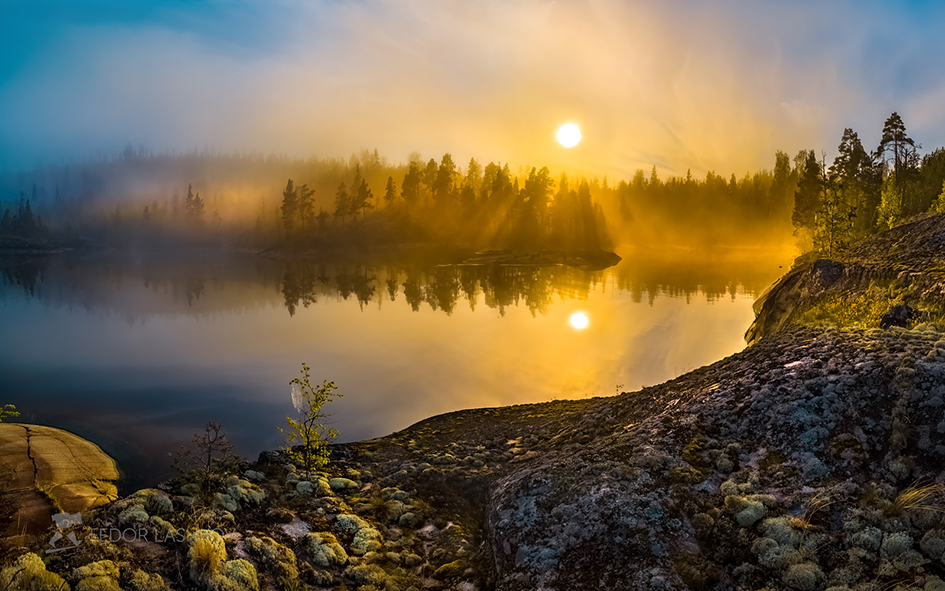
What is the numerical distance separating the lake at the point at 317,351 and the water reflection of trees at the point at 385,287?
0.56 m

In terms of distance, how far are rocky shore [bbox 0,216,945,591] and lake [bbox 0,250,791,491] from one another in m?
7.91

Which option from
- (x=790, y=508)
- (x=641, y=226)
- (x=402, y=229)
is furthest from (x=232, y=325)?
(x=641, y=226)

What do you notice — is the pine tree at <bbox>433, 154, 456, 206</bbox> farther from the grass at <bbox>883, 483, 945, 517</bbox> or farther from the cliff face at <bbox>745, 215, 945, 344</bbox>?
the grass at <bbox>883, 483, 945, 517</bbox>

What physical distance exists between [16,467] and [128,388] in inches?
472

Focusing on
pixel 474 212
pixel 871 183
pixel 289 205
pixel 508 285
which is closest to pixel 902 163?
pixel 871 183

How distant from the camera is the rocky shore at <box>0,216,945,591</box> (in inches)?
260

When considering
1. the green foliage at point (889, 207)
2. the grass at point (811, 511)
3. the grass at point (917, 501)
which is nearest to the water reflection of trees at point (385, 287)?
the green foliage at point (889, 207)

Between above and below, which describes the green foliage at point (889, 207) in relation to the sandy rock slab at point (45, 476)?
above

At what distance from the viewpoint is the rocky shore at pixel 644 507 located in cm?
661

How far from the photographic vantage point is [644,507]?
8305 millimetres

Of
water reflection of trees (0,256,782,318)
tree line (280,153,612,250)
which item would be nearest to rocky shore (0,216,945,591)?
water reflection of trees (0,256,782,318)

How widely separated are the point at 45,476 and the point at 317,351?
18.7 m

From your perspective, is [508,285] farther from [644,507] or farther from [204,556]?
[204,556]

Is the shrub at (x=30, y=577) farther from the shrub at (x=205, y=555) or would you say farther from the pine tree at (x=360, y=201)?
the pine tree at (x=360, y=201)
